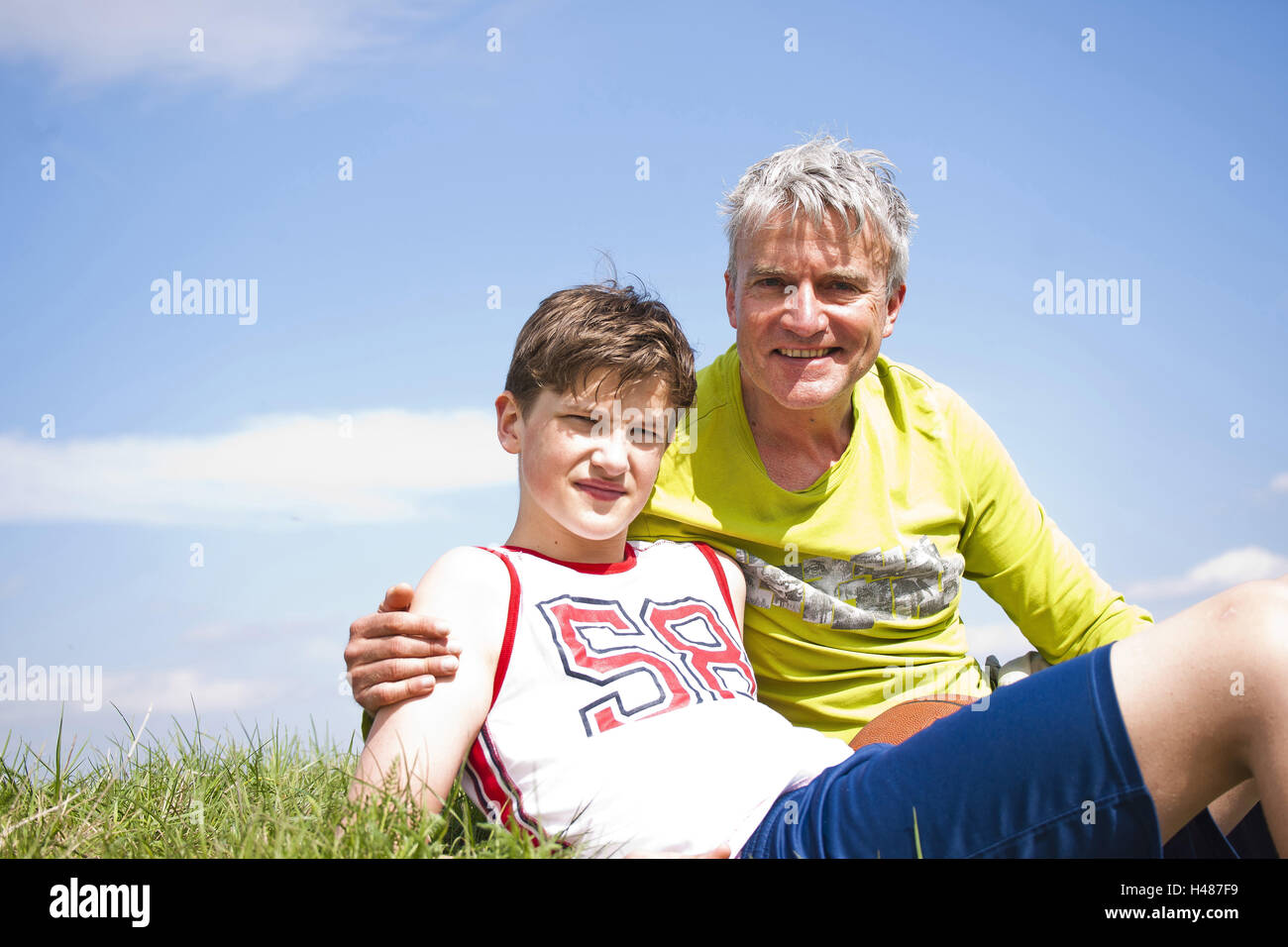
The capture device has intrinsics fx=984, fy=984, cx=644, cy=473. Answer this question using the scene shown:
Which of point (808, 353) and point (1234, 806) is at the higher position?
point (808, 353)

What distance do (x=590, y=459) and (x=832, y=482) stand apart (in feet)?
3.06

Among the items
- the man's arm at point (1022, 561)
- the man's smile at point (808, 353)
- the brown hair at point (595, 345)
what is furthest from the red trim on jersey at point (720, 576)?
the man's arm at point (1022, 561)

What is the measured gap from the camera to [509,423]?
8.99 ft

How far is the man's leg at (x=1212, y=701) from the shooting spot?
1622mm

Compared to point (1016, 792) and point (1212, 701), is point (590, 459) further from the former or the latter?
point (1212, 701)

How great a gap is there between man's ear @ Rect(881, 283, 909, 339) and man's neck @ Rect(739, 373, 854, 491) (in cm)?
26

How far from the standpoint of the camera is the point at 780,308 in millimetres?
2963

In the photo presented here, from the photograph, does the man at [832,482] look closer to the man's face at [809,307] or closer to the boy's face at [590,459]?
the man's face at [809,307]

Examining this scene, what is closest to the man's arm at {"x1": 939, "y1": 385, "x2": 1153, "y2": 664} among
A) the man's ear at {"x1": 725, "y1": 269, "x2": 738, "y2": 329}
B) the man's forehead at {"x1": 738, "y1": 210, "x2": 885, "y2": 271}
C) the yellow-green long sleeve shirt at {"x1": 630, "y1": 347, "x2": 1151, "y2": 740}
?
the yellow-green long sleeve shirt at {"x1": 630, "y1": 347, "x2": 1151, "y2": 740}

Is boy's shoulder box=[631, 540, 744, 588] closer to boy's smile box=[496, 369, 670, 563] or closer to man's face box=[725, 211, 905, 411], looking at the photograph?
boy's smile box=[496, 369, 670, 563]

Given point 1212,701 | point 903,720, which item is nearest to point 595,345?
point 903,720
